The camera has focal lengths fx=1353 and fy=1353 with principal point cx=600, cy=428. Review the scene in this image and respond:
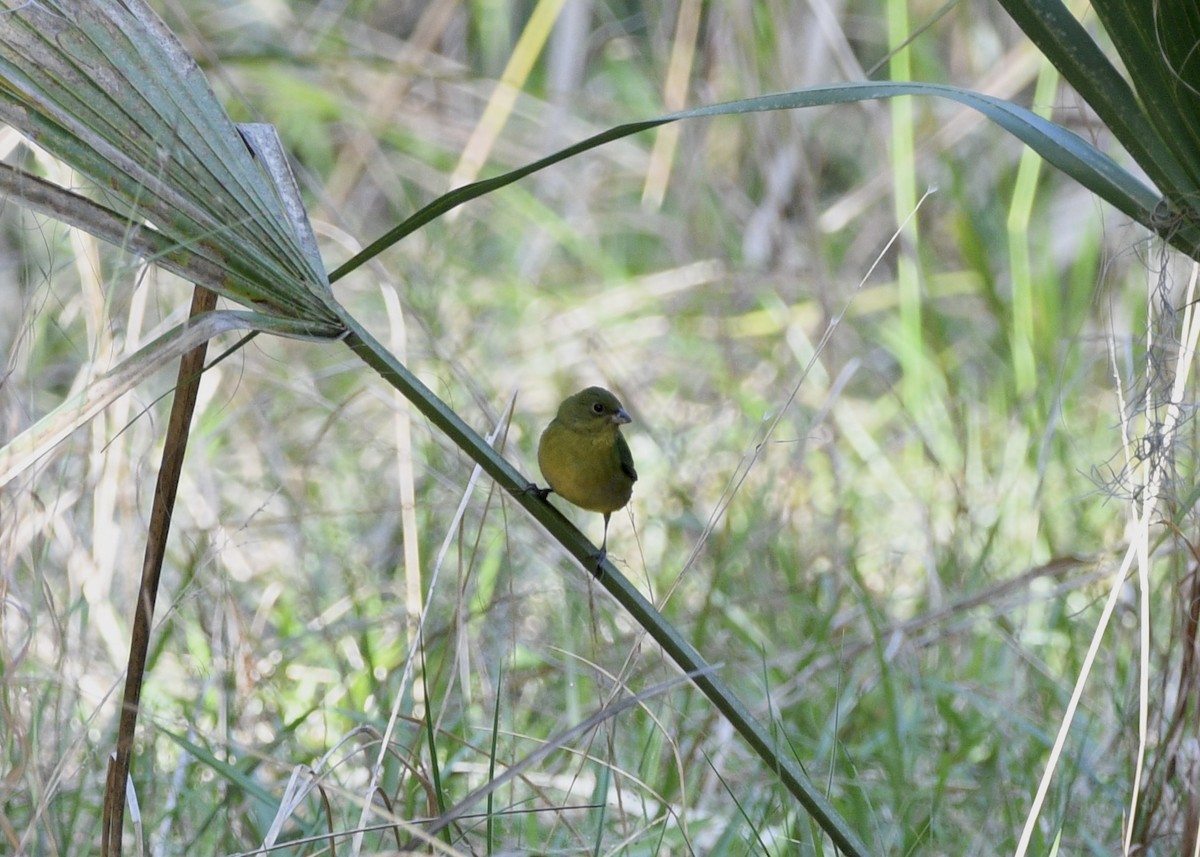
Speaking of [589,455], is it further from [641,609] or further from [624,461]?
[641,609]

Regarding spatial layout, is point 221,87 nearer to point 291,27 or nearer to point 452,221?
point 291,27

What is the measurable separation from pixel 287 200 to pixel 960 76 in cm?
660

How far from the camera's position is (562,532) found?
2.28 metres

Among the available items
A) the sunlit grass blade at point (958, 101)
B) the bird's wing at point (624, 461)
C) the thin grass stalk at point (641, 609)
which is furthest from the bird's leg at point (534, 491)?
the sunlit grass blade at point (958, 101)

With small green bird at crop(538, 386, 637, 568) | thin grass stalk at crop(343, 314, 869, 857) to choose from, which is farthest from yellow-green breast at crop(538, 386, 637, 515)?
thin grass stalk at crop(343, 314, 869, 857)

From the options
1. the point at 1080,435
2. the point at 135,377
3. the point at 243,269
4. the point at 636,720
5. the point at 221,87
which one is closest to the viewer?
the point at 135,377

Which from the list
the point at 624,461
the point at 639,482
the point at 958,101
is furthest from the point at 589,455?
the point at 639,482

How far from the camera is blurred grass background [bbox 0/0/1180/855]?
296cm

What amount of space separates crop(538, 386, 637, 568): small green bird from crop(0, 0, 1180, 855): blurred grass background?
272mm

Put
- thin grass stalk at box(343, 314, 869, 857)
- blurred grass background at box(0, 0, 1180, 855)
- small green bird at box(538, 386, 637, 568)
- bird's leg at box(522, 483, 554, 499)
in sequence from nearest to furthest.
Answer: thin grass stalk at box(343, 314, 869, 857), bird's leg at box(522, 483, 554, 499), blurred grass background at box(0, 0, 1180, 855), small green bird at box(538, 386, 637, 568)

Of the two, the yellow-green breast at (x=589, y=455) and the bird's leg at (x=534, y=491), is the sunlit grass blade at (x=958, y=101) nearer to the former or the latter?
the bird's leg at (x=534, y=491)

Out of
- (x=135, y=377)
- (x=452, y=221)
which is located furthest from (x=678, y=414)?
(x=135, y=377)

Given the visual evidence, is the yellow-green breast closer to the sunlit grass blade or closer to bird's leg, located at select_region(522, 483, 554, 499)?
bird's leg, located at select_region(522, 483, 554, 499)

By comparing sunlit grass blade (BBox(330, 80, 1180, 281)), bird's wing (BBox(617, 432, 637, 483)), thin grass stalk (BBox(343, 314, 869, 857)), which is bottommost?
thin grass stalk (BBox(343, 314, 869, 857))
